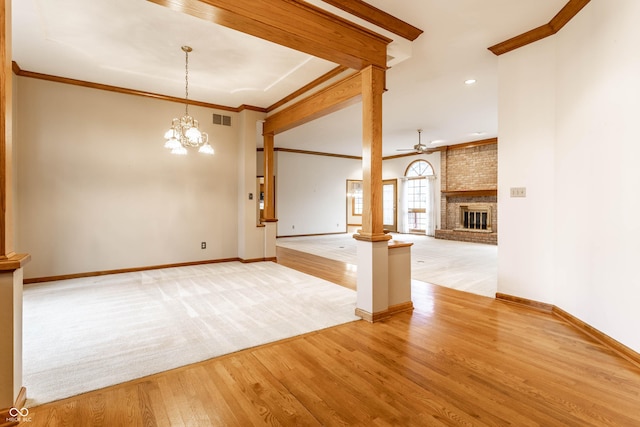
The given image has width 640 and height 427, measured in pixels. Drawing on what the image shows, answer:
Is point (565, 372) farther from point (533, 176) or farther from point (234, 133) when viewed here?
point (234, 133)

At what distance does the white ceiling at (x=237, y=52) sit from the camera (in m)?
3.04

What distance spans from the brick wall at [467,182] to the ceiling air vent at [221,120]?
293 inches

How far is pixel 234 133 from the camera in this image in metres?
6.34

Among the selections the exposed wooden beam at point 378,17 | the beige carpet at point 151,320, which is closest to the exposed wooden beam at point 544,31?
the exposed wooden beam at point 378,17

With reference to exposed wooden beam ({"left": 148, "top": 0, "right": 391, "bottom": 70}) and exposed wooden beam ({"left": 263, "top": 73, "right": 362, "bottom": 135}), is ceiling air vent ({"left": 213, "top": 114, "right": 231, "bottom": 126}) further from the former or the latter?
exposed wooden beam ({"left": 148, "top": 0, "right": 391, "bottom": 70})

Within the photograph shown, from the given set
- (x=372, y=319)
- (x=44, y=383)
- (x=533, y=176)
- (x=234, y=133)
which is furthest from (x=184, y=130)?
(x=533, y=176)

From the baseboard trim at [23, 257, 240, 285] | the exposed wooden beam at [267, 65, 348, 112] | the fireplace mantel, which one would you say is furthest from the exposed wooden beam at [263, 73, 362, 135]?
the fireplace mantel

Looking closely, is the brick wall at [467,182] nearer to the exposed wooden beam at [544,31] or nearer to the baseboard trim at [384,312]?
the exposed wooden beam at [544,31]

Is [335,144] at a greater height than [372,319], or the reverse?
[335,144]

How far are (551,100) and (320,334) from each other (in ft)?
11.5

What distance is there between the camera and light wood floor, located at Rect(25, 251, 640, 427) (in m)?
1.73

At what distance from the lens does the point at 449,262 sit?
249 inches

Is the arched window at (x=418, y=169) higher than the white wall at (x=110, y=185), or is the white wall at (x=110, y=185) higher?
the arched window at (x=418, y=169)

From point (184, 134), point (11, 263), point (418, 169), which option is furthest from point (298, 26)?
point (418, 169)
